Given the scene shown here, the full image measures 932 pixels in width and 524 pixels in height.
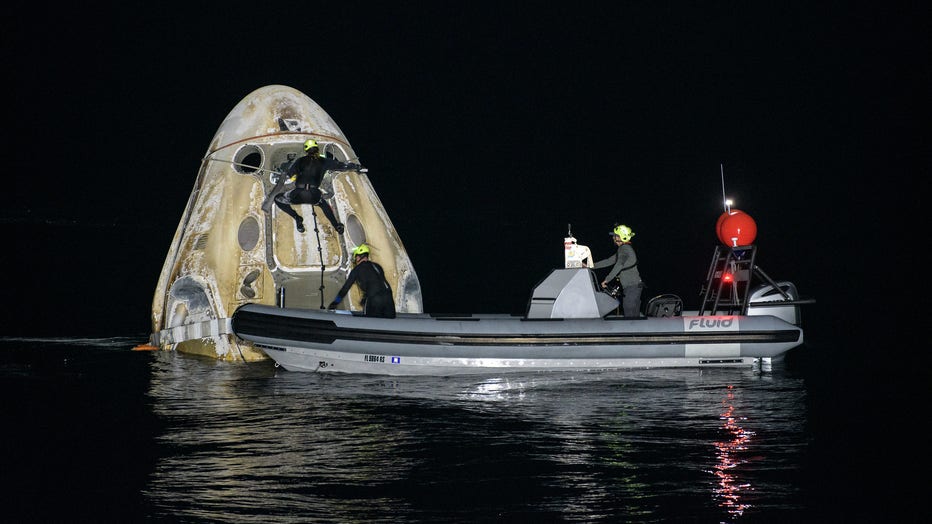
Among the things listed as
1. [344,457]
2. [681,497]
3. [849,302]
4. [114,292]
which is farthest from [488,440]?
[114,292]

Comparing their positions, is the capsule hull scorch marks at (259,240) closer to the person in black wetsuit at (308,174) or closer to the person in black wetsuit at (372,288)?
the person in black wetsuit at (308,174)

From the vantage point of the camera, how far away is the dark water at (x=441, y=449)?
325 inches

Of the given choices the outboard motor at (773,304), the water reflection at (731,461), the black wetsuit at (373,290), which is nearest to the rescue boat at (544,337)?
the outboard motor at (773,304)

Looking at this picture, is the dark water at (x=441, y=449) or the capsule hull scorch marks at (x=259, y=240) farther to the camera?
the capsule hull scorch marks at (x=259, y=240)

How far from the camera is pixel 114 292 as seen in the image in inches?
1481

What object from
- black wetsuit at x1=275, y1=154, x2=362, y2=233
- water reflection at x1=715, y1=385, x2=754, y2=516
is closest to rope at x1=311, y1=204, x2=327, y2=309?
black wetsuit at x1=275, y1=154, x2=362, y2=233

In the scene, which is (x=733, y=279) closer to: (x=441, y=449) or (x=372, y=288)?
(x=372, y=288)

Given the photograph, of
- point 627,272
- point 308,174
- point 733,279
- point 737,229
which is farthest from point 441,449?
point 308,174

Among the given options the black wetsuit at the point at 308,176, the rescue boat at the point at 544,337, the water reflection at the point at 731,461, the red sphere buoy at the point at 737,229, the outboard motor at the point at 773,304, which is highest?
the black wetsuit at the point at 308,176

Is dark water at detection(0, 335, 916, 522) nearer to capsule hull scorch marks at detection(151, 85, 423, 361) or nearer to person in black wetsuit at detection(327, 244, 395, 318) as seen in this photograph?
person in black wetsuit at detection(327, 244, 395, 318)

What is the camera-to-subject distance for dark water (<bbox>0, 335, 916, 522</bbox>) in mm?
8250

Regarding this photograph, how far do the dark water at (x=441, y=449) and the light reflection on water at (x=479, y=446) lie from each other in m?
0.03

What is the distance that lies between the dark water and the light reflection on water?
1.1 inches

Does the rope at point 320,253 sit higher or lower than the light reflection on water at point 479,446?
higher
